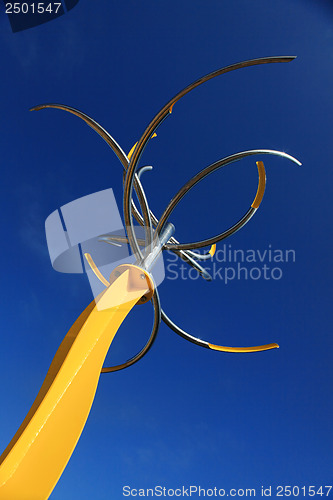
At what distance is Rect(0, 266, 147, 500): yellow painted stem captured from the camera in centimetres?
165

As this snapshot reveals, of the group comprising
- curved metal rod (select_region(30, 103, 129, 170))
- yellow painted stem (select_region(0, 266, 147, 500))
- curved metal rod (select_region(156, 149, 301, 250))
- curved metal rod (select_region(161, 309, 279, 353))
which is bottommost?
yellow painted stem (select_region(0, 266, 147, 500))

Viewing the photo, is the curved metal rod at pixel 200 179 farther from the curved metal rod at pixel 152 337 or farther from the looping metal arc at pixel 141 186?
the curved metal rod at pixel 152 337

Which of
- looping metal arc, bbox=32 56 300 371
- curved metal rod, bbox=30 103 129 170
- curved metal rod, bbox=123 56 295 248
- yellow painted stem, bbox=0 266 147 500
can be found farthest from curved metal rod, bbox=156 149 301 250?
yellow painted stem, bbox=0 266 147 500

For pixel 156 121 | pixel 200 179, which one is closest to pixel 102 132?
pixel 156 121

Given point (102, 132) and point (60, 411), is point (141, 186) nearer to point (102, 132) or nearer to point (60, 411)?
point (102, 132)

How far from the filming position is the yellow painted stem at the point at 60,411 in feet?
5.41

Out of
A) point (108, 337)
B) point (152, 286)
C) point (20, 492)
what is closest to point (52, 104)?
point (152, 286)

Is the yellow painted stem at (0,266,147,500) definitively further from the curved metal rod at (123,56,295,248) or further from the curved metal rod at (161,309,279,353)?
the curved metal rod at (161,309,279,353)

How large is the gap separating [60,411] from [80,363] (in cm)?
28

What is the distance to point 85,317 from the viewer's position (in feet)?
8.15

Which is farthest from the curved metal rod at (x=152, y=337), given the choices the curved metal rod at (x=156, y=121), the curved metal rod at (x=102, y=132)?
the curved metal rod at (x=102, y=132)

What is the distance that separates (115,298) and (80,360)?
567mm

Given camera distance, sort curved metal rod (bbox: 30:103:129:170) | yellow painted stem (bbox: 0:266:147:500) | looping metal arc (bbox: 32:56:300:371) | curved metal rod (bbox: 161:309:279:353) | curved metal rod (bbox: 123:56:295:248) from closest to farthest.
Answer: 1. yellow painted stem (bbox: 0:266:147:500)
2. curved metal rod (bbox: 123:56:295:248)
3. looping metal arc (bbox: 32:56:300:371)
4. curved metal rod (bbox: 30:103:129:170)
5. curved metal rod (bbox: 161:309:279:353)

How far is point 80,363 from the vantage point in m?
2.07
